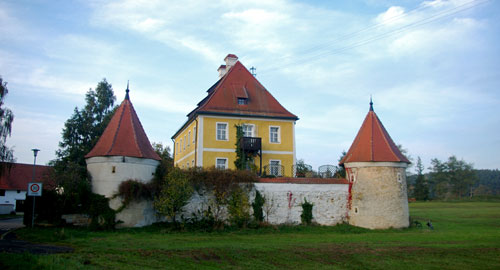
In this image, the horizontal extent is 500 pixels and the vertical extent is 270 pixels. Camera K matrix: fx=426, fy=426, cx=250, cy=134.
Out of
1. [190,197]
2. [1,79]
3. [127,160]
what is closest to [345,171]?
[190,197]

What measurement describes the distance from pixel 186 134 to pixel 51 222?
597 inches

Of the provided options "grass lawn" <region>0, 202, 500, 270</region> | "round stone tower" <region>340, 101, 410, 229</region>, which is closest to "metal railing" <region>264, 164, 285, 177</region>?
"round stone tower" <region>340, 101, 410, 229</region>

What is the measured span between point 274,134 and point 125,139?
12.0 metres

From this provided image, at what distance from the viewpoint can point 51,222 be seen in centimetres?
2103

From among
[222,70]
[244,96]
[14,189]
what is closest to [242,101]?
[244,96]

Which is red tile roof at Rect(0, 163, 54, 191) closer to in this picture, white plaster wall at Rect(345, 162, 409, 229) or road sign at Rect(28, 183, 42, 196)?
road sign at Rect(28, 183, 42, 196)

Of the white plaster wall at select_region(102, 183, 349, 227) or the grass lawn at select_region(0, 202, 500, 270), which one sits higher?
the white plaster wall at select_region(102, 183, 349, 227)

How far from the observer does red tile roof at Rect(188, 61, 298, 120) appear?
30625 mm

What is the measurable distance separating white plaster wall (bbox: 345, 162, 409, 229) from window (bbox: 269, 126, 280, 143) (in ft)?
23.6

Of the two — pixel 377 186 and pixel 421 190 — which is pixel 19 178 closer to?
pixel 377 186

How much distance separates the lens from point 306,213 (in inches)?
993

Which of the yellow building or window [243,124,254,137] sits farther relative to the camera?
window [243,124,254,137]

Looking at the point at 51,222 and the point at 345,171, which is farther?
the point at 345,171

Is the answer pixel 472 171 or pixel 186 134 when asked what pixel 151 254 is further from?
pixel 472 171
